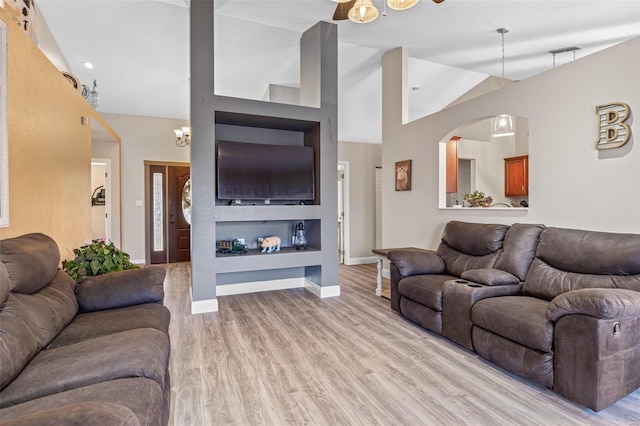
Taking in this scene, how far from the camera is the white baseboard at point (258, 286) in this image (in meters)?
4.34

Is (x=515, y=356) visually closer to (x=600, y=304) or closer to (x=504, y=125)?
(x=600, y=304)

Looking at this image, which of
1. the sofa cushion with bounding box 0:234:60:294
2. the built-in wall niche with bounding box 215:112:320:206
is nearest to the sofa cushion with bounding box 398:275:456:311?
the built-in wall niche with bounding box 215:112:320:206

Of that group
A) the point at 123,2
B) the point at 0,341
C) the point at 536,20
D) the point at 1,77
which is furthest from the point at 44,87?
the point at 536,20

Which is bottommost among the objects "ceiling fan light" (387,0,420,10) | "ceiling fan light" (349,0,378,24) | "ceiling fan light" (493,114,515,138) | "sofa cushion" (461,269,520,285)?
"sofa cushion" (461,269,520,285)

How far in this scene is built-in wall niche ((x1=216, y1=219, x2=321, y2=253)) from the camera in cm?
431

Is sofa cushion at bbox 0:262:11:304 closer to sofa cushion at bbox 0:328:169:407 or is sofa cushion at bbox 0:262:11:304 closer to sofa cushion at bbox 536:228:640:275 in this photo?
sofa cushion at bbox 0:328:169:407

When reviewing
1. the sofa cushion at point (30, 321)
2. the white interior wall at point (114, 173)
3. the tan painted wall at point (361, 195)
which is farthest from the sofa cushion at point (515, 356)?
the white interior wall at point (114, 173)

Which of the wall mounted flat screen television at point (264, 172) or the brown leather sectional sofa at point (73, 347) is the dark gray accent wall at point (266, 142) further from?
the brown leather sectional sofa at point (73, 347)

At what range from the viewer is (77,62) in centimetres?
482

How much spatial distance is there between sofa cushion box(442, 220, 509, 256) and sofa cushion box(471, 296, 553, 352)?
2.22 ft

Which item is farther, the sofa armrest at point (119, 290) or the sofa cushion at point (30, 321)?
the sofa armrest at point (119, 290)

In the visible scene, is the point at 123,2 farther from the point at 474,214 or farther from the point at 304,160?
the point at 474,214

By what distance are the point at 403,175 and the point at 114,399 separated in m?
4.31

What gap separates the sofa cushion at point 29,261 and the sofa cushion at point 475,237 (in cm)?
335
